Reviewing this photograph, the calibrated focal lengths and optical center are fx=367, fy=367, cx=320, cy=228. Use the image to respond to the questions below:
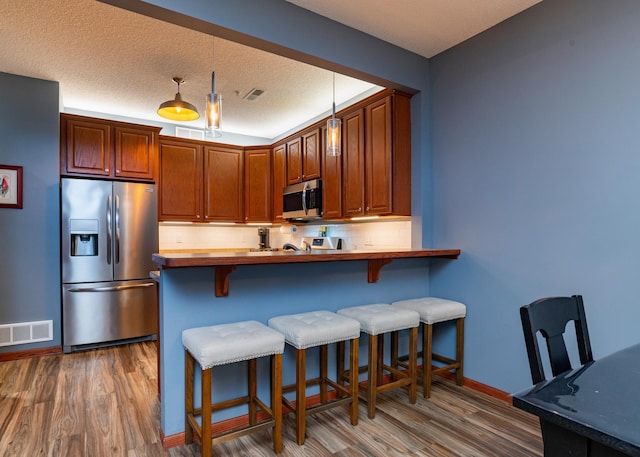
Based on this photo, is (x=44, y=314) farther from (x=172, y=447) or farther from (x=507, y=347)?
(x=507, y=347)

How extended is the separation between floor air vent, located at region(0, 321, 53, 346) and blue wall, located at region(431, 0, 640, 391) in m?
3.72

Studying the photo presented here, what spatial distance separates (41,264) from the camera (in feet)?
12.0

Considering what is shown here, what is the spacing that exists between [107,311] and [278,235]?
2.54m

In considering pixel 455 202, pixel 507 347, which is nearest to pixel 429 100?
pixel 455 202

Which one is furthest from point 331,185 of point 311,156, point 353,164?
point 311,156

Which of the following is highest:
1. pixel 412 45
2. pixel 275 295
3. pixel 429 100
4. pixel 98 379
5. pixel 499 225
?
pixel 412 45

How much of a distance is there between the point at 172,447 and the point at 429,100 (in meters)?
3.09

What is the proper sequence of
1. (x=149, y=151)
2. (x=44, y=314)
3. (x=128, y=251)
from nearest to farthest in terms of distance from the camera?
(x=44, y=314) → (x=128, y=251) → (x=149, y=151)

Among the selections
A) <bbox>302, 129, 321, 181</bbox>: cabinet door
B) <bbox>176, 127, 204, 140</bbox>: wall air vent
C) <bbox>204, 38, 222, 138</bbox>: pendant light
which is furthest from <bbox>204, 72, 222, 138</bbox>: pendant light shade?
<bbox>176, 127, 204, 140</bbox>: wall air vent

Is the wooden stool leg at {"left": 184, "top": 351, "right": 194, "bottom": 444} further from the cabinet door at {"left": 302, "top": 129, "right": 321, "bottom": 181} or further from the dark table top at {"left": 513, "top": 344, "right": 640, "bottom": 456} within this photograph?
the cabinet door at {"left": 302, "top": 129, "right": 321, "bottom": 181}

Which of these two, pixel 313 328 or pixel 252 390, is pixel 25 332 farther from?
pixel 313 328

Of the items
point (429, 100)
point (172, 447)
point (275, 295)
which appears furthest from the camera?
point (429, 100)

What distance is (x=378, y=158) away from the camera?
320 cm

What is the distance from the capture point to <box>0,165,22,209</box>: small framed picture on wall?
3480 millimetres
